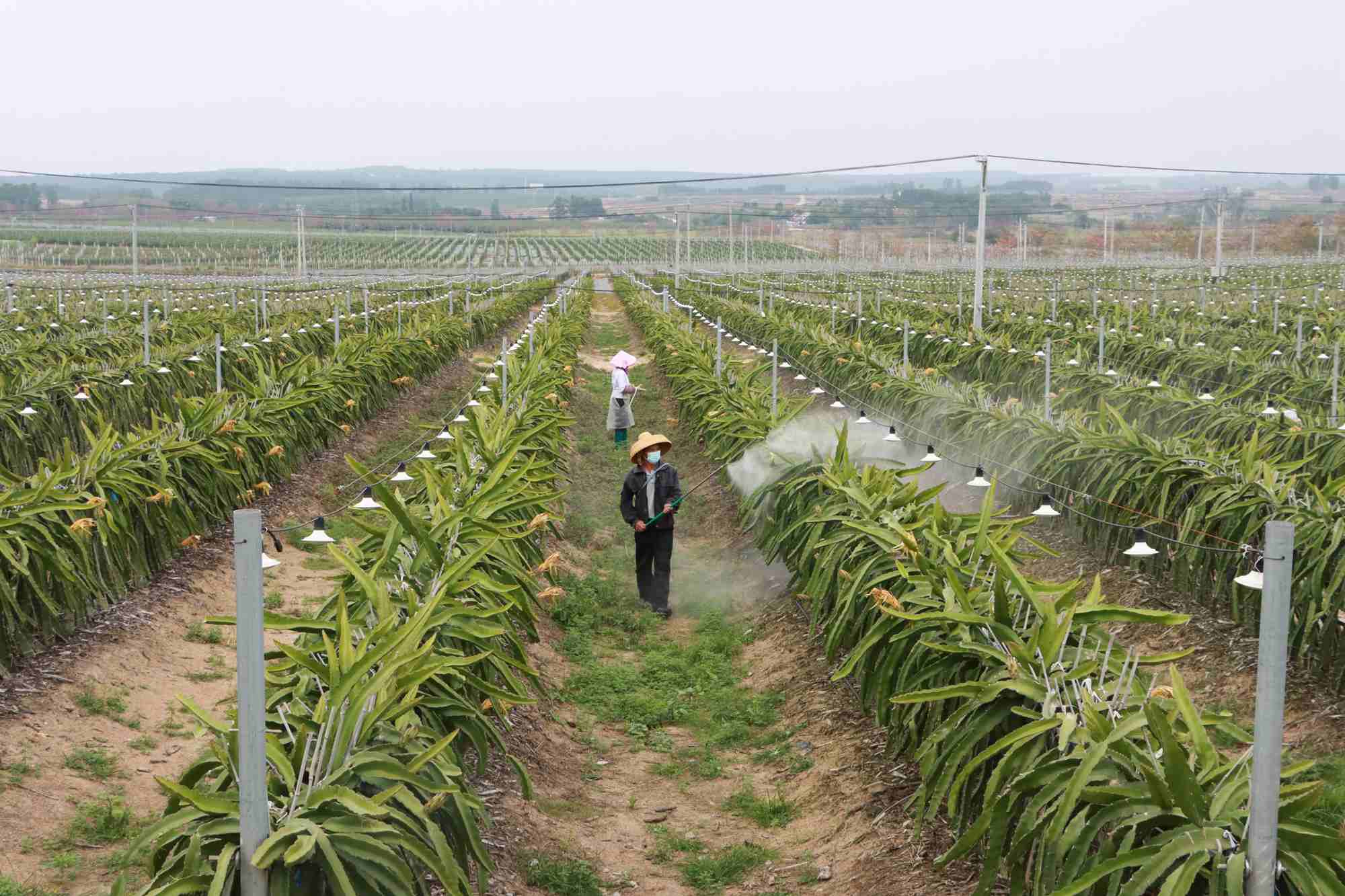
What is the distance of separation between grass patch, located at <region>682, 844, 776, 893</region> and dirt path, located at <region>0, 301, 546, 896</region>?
7.56 ft

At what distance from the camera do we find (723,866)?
6.39m

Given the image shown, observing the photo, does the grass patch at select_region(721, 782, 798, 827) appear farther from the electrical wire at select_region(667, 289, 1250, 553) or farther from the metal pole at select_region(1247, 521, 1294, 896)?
the metal pole at select_region(1247, 521, 1294, 896)

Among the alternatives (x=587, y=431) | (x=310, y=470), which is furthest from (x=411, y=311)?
(x=310, y=470)

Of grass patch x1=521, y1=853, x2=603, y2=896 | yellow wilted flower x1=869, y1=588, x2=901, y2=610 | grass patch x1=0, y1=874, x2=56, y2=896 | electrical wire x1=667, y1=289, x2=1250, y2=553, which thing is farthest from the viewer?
electrical wire x1=667, y1=289, x2=1250, y2=553

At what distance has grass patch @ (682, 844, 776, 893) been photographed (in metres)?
6.24

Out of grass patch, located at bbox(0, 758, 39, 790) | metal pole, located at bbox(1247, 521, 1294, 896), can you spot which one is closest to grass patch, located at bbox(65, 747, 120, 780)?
grass patch, located at bbox(0, 758, 39, 790)

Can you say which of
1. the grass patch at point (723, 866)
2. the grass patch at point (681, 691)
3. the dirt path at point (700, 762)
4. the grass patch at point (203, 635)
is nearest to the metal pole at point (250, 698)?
the dirt path at point (700, 762)

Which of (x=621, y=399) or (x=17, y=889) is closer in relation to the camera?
(x=17, y=889)

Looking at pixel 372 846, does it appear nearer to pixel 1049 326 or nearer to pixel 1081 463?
pixel 1081 463

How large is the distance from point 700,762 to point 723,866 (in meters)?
1.45

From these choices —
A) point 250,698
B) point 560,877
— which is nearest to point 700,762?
point 560,877

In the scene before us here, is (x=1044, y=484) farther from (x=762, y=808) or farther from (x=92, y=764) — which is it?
(x=92, y=764)

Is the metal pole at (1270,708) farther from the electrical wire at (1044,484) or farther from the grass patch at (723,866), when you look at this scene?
the grass patch at (723,866)

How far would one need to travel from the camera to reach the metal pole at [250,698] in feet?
12.5
